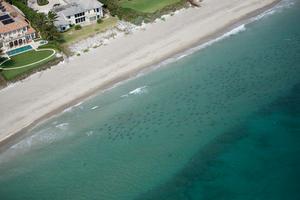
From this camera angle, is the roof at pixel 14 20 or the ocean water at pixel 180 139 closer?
the ocean water at pixel 180 139

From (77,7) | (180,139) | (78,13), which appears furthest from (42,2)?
(180,139)

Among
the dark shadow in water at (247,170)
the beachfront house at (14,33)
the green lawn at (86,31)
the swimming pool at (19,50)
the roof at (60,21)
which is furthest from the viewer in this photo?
the roof at (60,21)

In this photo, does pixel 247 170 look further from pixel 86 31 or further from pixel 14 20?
pixel 14 20

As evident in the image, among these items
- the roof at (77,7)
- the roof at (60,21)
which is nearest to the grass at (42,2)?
the roof at (77,7)

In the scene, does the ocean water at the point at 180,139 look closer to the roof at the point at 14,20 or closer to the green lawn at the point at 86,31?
the green lawn at the point at 86,31

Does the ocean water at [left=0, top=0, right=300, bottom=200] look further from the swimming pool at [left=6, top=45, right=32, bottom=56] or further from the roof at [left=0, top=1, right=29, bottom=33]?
the roof at [left=0, top=1, right=29, bottom=33]

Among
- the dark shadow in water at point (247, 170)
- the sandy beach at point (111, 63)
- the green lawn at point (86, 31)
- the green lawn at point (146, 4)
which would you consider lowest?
the dark shadow in water at point (247, 170)

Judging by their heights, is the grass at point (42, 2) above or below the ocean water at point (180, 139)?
above

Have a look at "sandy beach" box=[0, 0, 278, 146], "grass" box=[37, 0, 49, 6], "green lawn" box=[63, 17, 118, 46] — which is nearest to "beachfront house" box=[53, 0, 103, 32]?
"green lawn" box=[63, 17, 118, 46]
